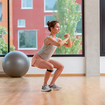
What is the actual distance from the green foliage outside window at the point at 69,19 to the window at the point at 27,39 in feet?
2.24

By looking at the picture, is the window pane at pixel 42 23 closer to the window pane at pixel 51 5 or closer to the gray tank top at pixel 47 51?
the window pane at pixel 51 5

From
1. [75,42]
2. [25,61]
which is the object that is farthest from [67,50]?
[25,61]

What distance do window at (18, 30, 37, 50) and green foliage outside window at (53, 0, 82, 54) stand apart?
682 millimetres

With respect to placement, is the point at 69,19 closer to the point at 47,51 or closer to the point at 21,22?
the point at 21,22

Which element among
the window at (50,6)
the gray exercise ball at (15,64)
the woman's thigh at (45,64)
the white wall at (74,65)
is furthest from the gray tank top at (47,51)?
the window at (50,6)

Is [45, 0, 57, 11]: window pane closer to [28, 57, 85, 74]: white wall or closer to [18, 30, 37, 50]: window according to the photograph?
[18, 30, 37, 50]: window

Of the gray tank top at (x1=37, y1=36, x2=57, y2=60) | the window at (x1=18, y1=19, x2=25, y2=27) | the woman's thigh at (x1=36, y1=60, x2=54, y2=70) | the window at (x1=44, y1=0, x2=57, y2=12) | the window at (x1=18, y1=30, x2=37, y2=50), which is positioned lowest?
the woman's thigh at (x1=36, y1=60, x2=54, y2=70)

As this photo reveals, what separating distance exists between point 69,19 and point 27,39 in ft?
4.27

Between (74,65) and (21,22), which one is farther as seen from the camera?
(21,22)

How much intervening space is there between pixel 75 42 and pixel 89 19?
0.75 m

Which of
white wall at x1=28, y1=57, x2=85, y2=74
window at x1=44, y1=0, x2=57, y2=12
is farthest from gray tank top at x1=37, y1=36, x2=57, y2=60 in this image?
window at x1=44, y1=0, x2=57, y2=12

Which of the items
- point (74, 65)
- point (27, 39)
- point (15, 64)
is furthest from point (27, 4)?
point (74, 65)

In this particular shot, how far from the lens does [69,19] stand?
721 centimetres

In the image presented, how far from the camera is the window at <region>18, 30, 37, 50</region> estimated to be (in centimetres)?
722
